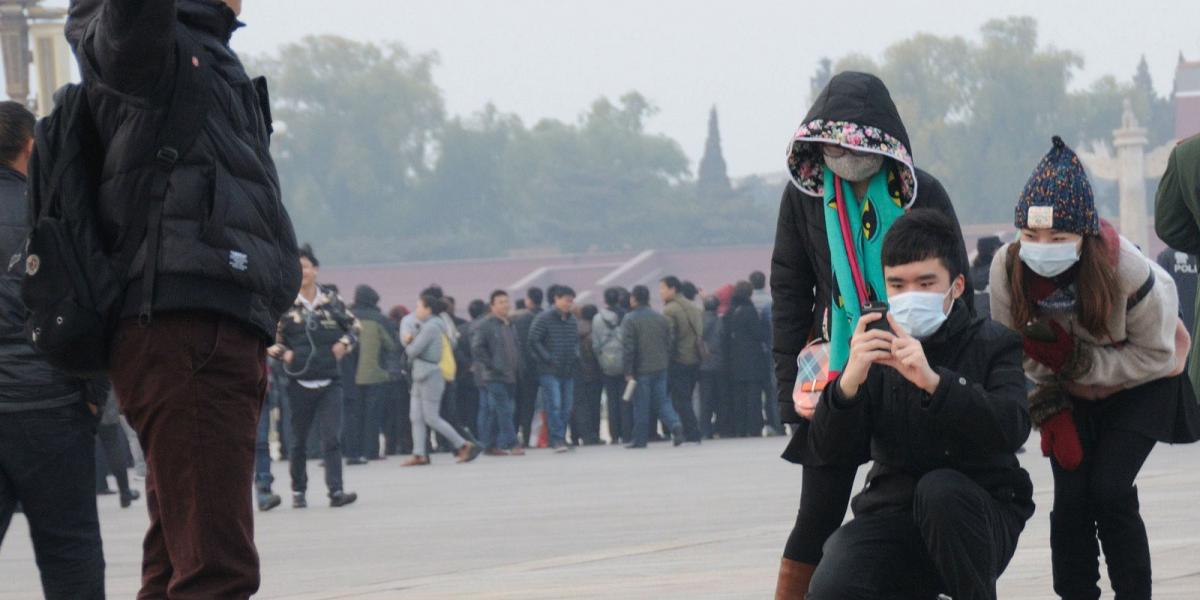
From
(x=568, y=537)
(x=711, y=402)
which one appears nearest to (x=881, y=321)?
(x=568, y=537)

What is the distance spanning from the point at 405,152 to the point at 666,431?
81109 millimetres

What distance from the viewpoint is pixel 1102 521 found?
5500 mm

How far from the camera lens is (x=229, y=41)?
13.9ft

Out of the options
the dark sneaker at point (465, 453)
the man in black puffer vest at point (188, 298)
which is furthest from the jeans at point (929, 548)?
the dark sneaker at point (465, 453)

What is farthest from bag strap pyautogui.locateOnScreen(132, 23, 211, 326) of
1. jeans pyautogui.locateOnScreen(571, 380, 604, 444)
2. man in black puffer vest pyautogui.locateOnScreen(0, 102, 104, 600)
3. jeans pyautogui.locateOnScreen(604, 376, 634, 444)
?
jeans pyautogui.locateOnScreen(571, 380, 604, 444)

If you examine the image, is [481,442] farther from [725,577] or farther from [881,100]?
[881,100]

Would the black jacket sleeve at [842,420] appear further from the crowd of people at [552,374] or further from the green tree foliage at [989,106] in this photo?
the green tree foliage at [989,106]

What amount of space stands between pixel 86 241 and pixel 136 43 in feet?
1.33

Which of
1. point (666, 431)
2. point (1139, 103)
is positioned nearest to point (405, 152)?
point (1139, 103)

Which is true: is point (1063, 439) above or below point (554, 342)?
above

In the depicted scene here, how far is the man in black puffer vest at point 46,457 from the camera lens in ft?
17.4

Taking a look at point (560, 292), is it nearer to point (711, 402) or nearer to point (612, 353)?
point (612, 353)

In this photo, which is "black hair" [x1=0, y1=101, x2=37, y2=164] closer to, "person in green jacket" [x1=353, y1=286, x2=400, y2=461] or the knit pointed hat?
the knit pointed hat

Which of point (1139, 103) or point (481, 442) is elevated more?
point (1139, 103)
